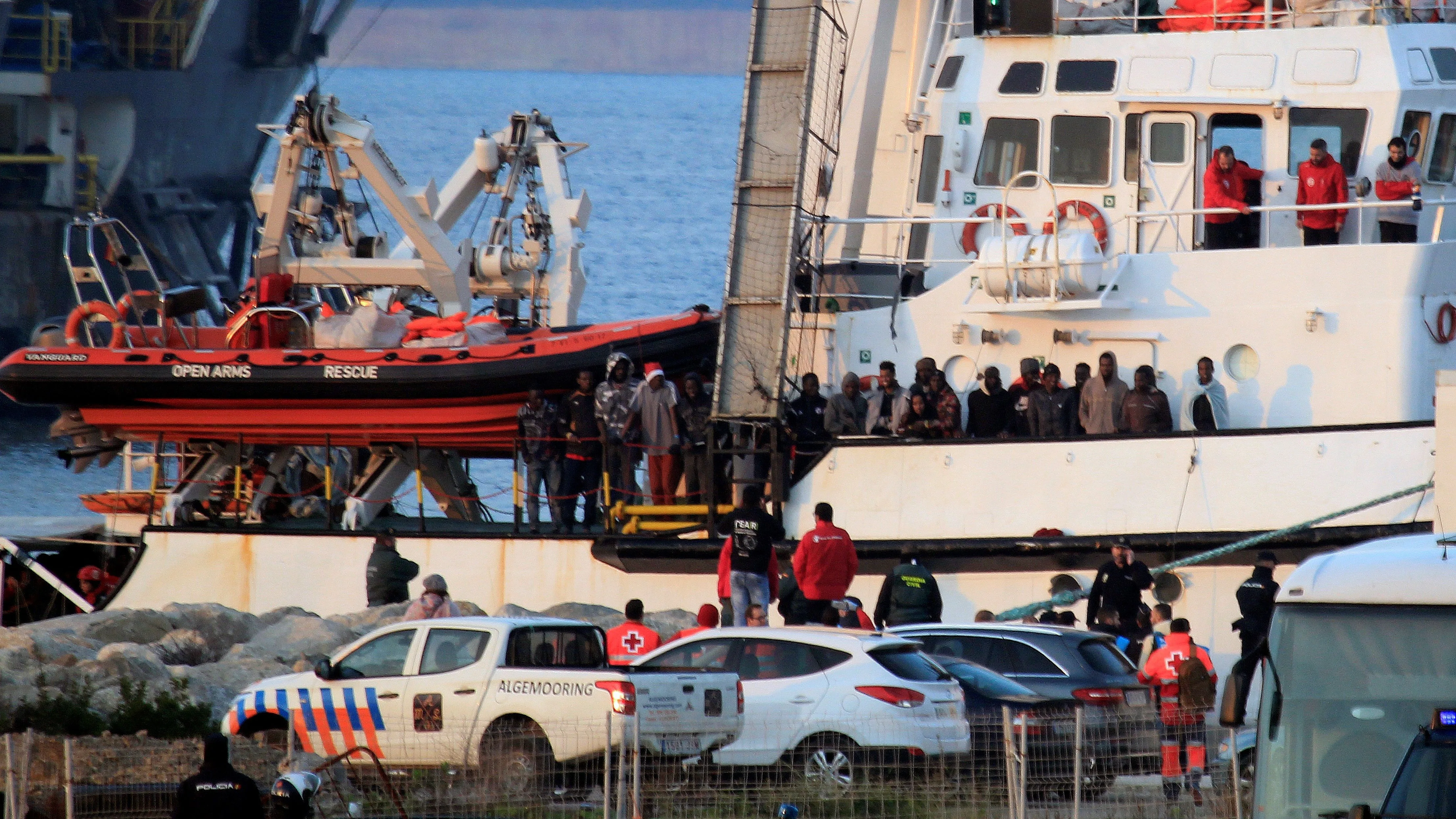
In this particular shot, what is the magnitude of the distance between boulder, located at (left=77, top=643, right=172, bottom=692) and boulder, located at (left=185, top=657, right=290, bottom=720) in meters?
0.19

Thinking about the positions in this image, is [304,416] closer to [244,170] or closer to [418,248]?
[418,248]

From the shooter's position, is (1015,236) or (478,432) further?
(478,432)

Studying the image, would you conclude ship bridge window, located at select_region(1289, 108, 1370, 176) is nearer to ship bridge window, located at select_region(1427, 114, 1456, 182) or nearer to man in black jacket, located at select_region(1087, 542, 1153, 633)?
ship bridge window, located at select_region(1427, 114, 1456, 182)

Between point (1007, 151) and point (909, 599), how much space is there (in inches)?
168

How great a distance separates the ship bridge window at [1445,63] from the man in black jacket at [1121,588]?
4673 millimetres

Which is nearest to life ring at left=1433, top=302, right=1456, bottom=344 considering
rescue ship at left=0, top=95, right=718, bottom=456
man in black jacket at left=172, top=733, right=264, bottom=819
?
rescue ship at left=0, top=95, right=718, bottom=456

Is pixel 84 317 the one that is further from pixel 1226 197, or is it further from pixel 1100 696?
pixel 1100 696

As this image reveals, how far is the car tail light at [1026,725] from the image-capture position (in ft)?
28.3

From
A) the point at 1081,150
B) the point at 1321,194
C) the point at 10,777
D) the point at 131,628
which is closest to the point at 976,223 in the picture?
the point at 1081,150

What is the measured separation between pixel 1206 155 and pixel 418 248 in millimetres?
7225

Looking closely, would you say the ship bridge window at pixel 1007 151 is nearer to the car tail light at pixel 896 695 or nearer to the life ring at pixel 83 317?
the car tail light at pixel 896 695

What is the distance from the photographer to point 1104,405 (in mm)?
13984

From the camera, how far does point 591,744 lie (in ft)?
31.4

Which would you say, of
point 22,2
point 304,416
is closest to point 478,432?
point 304,416
